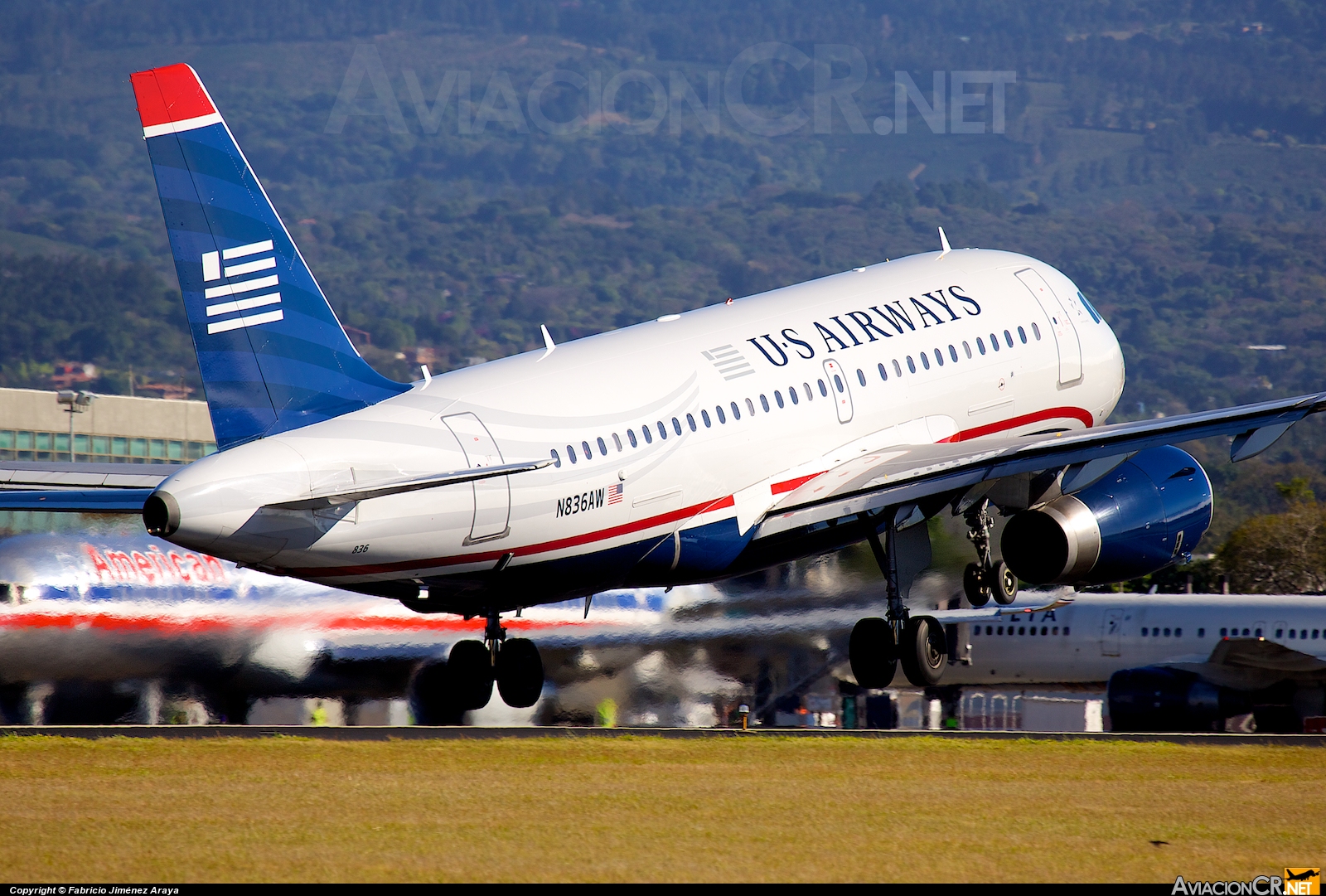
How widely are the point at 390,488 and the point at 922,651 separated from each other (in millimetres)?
11167

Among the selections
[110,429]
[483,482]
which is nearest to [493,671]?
[483,482]

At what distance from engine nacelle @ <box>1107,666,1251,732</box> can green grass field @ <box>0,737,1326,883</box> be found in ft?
29.0

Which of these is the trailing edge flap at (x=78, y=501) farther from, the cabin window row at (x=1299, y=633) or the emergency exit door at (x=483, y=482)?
the cabin window row at (x=1299, y=633)

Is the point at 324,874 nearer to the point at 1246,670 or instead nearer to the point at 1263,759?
the point at 1263,759

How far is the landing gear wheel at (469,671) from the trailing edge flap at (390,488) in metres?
5.61

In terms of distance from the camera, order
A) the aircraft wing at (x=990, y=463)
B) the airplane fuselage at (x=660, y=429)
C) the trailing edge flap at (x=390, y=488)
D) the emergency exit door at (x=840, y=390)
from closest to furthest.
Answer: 1. the trailing edge flap at (x=390, y=488)
2. the airplane fuselage at (x=660, y=429)
3. the aircraft wing at (x=990, y=463)
4. the emergency exit door at (x=840, y=390)

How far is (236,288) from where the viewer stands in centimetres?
2303

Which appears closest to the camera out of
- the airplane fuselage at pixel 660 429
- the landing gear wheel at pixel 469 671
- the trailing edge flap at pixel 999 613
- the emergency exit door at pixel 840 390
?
the airplane fuselage at pixel 660 429

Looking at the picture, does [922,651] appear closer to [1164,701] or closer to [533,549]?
[533,549]

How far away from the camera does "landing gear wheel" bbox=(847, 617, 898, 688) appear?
1157 inches

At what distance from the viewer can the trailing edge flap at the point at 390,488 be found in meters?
21.1

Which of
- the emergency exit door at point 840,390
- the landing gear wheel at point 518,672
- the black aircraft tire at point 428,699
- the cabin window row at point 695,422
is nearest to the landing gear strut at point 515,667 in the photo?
the landing gear wheel at point 518,672

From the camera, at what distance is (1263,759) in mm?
31359

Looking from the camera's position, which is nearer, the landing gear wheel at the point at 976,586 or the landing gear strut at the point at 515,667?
the landing gear strut at the point at 515,667
